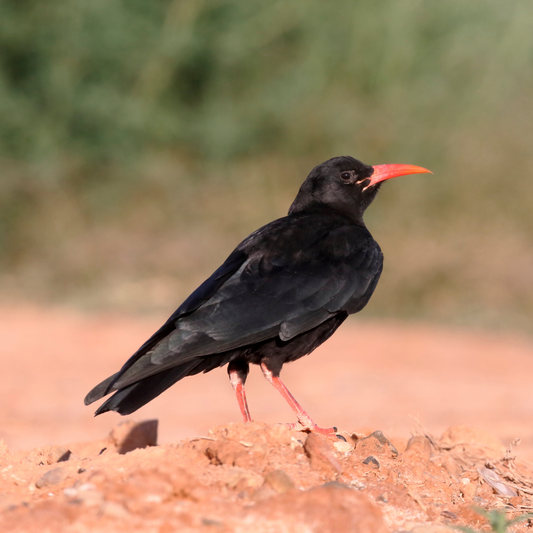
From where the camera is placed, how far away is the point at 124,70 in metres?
14.2

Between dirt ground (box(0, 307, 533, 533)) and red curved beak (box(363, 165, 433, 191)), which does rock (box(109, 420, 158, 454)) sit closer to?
dirt ground (box(0, 307, 533, 533))

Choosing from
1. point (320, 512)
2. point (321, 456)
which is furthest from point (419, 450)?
point (320, 512)

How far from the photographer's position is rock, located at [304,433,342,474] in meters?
3.28

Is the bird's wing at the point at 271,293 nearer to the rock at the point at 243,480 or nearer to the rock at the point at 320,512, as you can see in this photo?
the rock at the point at 243,480

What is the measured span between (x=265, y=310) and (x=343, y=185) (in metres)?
1.46

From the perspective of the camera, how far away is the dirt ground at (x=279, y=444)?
2.64m

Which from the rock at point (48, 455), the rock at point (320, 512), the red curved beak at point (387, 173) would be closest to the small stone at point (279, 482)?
the rock at point (320, 512)

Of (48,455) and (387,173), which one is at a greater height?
(387,173)

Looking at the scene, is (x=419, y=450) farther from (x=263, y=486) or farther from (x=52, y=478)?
(x=52, y=478)

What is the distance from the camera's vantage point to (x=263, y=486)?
289cm

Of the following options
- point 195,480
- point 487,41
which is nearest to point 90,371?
point 195,480

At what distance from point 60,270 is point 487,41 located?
994 cm

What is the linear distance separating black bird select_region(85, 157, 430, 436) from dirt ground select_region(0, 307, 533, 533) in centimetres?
34

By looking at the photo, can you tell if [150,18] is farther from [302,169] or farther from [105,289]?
[105,289]
